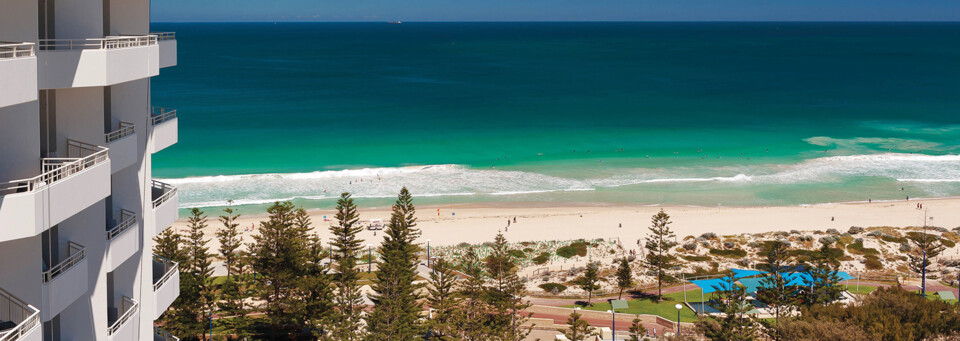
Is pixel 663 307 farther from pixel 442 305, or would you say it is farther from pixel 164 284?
pixel 164 284

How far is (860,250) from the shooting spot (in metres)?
36.8

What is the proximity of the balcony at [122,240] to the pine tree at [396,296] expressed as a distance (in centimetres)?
1287

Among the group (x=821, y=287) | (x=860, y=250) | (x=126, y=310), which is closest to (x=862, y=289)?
(x=860, y=250)

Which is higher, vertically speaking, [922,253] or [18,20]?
[18,20]

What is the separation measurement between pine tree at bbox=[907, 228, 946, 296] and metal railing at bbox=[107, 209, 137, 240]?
2841 cm

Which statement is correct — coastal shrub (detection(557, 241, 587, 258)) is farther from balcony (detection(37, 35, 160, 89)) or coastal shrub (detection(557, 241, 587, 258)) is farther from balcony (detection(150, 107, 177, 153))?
balcony (detection(37, 35, 160, 89))

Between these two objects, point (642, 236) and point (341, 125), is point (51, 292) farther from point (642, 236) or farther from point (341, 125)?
point (341, 125)

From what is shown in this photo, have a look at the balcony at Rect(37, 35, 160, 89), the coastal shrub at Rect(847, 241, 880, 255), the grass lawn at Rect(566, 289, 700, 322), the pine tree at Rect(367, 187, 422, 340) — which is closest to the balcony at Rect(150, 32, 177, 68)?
the balcony at Rect(37, 35, 160, 89)

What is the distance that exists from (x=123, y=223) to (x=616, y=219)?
125ft

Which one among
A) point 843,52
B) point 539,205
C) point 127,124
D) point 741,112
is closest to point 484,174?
point 539,205

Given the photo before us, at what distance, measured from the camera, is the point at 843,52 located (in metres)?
166

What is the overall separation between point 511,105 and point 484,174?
32.4 m

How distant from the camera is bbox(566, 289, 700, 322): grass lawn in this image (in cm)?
2970

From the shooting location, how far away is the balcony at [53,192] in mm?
6562
